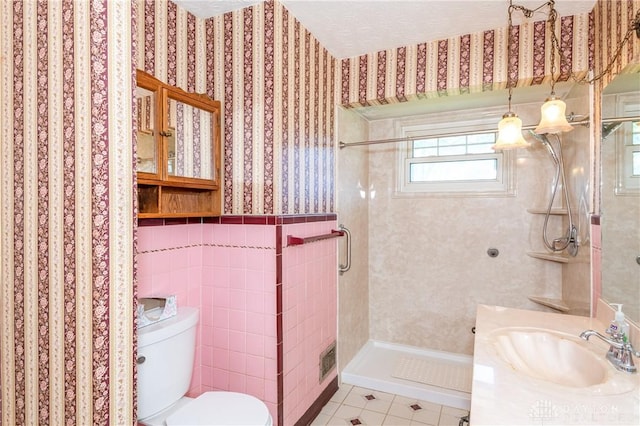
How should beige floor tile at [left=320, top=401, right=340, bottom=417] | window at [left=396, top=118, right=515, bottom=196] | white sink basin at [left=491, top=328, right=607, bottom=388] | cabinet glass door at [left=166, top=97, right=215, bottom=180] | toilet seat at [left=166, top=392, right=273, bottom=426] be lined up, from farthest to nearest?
window at [left=396, top=118, right=515, bottom=196]
beige floor tile at [left=320, top=401, right=340, bottom=417]
cabinet glass door at [left=166, top=97, right=215, bottom=180]
toilet seat at [left=166, top=392, right=273, bottom=426]
white sink basin at [left=491, top=328, right=607, bottom=388]

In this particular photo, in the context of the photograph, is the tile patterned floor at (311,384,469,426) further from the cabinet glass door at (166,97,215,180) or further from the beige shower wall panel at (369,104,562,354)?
the cabinet glass door at (166,97,215,180)

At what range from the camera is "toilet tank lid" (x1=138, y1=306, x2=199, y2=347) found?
4.89 feet

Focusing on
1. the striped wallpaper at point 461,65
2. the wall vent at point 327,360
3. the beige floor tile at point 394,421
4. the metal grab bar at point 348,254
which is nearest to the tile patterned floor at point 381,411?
the beige floor tile at point 394,421

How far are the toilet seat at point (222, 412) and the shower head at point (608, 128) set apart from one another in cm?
200

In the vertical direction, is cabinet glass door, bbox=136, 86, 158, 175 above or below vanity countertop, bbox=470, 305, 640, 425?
above

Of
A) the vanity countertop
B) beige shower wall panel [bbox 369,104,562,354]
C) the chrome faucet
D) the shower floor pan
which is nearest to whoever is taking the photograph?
the vanity countertop

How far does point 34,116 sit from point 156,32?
90 cm

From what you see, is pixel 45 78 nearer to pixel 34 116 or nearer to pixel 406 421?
pixel 34 116

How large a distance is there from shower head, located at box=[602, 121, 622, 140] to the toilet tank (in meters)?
2.17

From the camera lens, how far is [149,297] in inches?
67.8

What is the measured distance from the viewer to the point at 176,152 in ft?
5.57

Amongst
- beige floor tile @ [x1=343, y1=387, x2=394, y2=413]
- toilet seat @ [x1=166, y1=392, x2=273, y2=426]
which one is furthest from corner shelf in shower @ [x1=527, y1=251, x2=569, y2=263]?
toilet seat @ [x1=166, y1=392, x2=273, y2=426]

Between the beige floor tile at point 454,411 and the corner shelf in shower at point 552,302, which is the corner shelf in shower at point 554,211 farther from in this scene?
the beige floor tile at point 454,411

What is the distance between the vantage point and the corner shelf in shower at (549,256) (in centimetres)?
258
